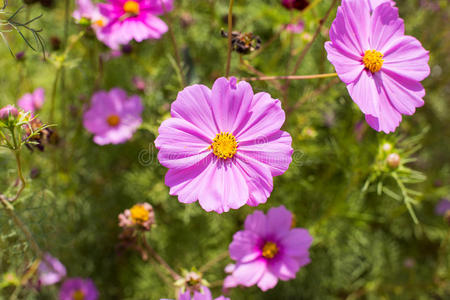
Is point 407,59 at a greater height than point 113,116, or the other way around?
point 407,59

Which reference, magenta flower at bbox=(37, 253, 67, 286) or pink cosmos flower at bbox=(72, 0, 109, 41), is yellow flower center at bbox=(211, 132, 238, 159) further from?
magenta flower at bbox=(37, 253, 67, 286)

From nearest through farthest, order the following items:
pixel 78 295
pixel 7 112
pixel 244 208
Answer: pixel 7 112
pixel 78 295
pixel 244 208

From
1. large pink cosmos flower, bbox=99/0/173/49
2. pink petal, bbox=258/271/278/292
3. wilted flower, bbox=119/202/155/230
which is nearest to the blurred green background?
large pink cosmos flower, bbox=99/0/173/49

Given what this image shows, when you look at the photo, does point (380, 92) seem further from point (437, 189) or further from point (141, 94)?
point (141, 94)

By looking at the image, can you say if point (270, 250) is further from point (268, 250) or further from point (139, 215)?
point (139, 215)

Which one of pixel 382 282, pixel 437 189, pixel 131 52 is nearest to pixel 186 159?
pixel 131 52

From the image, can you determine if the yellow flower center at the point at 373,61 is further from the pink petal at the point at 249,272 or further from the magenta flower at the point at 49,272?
the magenta flower at the point at 49,272

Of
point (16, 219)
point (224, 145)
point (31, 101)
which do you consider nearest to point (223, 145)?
point (224, 145)
